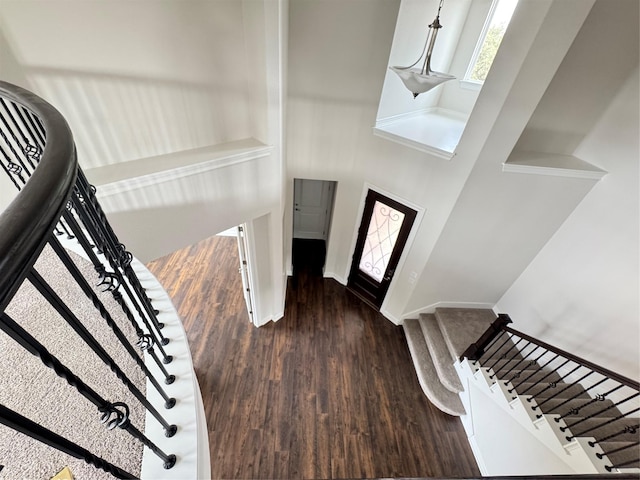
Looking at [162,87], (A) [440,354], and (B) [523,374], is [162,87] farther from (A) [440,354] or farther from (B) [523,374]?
(B) [523,374]

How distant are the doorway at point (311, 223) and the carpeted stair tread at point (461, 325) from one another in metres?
2.48

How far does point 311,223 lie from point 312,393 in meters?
3.66

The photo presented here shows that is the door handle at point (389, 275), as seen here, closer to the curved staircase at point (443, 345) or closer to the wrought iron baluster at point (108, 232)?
the curved staircase at point (443, 345)

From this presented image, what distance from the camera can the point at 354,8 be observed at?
3062mm

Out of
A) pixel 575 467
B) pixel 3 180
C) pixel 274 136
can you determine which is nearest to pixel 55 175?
pixel 3 180

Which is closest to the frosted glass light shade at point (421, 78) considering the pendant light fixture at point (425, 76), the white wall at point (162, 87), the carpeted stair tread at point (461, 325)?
the pendant light fixture at point (425, 76)

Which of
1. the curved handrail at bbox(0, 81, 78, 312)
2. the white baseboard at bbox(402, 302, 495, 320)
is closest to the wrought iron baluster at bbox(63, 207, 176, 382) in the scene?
the curved handrail at bbox(0, 81, 78, 312)

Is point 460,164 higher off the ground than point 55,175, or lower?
lower

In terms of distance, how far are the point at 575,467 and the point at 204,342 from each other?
454 centimetres

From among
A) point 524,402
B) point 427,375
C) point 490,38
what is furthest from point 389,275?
point 490,38

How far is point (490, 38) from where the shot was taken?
147 inches

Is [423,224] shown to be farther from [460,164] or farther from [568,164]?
[568,164]

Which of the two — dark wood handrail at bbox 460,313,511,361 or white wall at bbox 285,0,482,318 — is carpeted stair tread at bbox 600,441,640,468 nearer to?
dark wood handrail at bbox 460,313,511,361

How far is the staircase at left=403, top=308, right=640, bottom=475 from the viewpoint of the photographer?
245 cm
